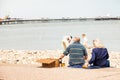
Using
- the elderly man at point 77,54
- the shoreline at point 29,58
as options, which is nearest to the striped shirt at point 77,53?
the elderly man at point 77,54

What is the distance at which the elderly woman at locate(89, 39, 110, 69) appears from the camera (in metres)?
11.3

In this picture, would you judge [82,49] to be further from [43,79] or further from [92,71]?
[43,79]

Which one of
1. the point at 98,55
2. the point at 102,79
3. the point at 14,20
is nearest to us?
the point at 102,79

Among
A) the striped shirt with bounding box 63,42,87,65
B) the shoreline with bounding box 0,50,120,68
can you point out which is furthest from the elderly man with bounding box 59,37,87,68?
the shoreline with bounding box 0,50,120,68

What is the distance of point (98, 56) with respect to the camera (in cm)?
1141

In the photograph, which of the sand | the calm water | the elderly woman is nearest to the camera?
the sand

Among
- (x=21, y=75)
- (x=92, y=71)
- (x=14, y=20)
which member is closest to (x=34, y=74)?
(x=21, y=75)

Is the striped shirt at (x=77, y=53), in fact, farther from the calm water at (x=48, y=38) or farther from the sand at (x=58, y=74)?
the calm water at (x=48, y=38)

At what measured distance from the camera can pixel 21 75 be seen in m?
10.5

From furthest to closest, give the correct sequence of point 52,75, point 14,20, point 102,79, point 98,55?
point 14,20 → point 98,55 → point 52,75 → point 102,79

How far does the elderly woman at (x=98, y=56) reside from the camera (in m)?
11.3

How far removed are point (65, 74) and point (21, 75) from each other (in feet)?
3.21

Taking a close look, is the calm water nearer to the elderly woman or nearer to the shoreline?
the shoreline

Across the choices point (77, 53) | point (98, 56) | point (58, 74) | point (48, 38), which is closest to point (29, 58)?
point (77, 53)
